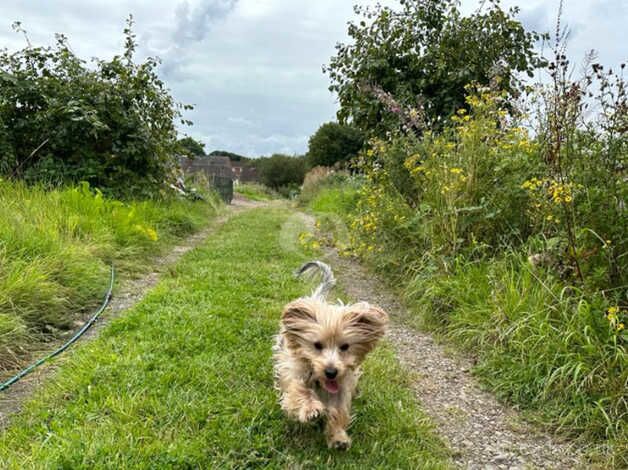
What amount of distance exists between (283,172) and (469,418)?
41369mm

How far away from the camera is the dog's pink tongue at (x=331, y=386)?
9.94 ft

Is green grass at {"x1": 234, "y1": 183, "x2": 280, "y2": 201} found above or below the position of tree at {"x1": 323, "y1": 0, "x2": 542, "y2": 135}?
below

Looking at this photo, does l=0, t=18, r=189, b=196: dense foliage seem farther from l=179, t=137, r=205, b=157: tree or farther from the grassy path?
the grassy path

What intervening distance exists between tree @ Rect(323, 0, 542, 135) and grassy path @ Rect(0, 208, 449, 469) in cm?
677

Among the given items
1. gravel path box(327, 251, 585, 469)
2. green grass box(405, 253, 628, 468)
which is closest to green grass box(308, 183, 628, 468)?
green grass box(405, 253, 628, 468)

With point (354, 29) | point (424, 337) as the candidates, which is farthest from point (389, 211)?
point (354, 29)

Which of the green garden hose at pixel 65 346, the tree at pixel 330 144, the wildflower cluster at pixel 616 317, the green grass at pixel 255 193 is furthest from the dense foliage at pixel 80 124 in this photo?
the tree at pixel 330 144

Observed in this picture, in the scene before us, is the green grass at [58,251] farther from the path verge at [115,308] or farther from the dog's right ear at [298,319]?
the dog's right ear at [298,319]

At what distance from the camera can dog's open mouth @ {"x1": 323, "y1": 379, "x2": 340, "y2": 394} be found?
3029 millimetres

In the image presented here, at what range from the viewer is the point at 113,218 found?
7.77m

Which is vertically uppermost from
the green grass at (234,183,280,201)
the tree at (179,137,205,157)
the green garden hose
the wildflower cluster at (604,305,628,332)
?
the tree at (179,137,205,157)

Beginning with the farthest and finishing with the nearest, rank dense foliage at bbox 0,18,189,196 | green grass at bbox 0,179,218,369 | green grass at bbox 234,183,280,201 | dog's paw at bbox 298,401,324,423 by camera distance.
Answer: green grass at bbox 234,183,280,201 < dense foliage at bbox 0,18,189,196 < green grass at bbox 0,179,218,369 < dog's paw at bbox 298,401,324,423

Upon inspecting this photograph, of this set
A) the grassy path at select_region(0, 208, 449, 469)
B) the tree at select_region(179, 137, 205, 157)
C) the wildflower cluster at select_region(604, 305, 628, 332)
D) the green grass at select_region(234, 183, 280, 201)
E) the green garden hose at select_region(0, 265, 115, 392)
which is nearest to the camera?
the grassy path at select_region(0, 208, 449, 469)

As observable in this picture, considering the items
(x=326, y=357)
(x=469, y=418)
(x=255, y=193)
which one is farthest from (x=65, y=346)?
(x=255, y=193)
